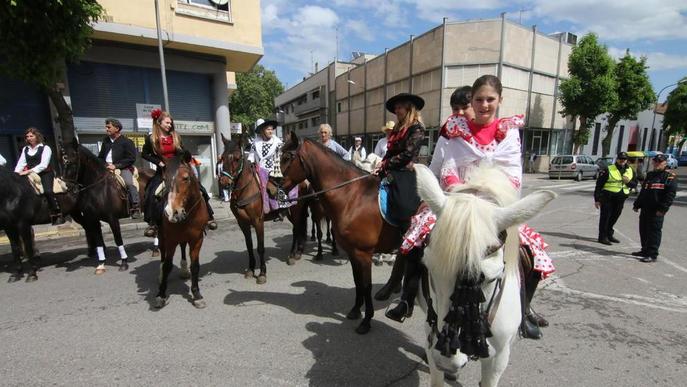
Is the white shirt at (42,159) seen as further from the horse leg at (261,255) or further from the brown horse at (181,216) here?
the horse leg at (261,255)

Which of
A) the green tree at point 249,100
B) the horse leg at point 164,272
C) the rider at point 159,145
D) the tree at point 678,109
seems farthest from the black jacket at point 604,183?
the tree at point 678,109

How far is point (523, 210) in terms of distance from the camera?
146 cm

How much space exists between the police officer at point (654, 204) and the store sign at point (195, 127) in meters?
11.9

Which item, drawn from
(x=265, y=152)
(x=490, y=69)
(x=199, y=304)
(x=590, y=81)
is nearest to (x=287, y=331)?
(x=199, y=304)

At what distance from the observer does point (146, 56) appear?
9.85 metres

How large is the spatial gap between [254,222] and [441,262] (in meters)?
3.66

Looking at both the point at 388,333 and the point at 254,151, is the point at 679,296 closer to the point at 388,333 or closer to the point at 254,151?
the point at 388,333

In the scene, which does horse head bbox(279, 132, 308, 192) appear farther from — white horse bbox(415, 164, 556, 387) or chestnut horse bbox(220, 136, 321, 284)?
white horse bbox(415, 164, 556, 387)

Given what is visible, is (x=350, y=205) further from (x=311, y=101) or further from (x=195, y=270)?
(x=311, y=101)

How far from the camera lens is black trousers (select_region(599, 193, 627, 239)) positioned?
640 cm

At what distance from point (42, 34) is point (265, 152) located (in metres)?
5.08

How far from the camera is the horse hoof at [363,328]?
3.29 metres

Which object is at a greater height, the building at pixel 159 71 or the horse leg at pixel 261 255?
the building at pixel 159 71

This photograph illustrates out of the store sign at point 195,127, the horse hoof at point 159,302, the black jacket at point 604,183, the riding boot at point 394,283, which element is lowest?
the horse hoof at point 159,302
